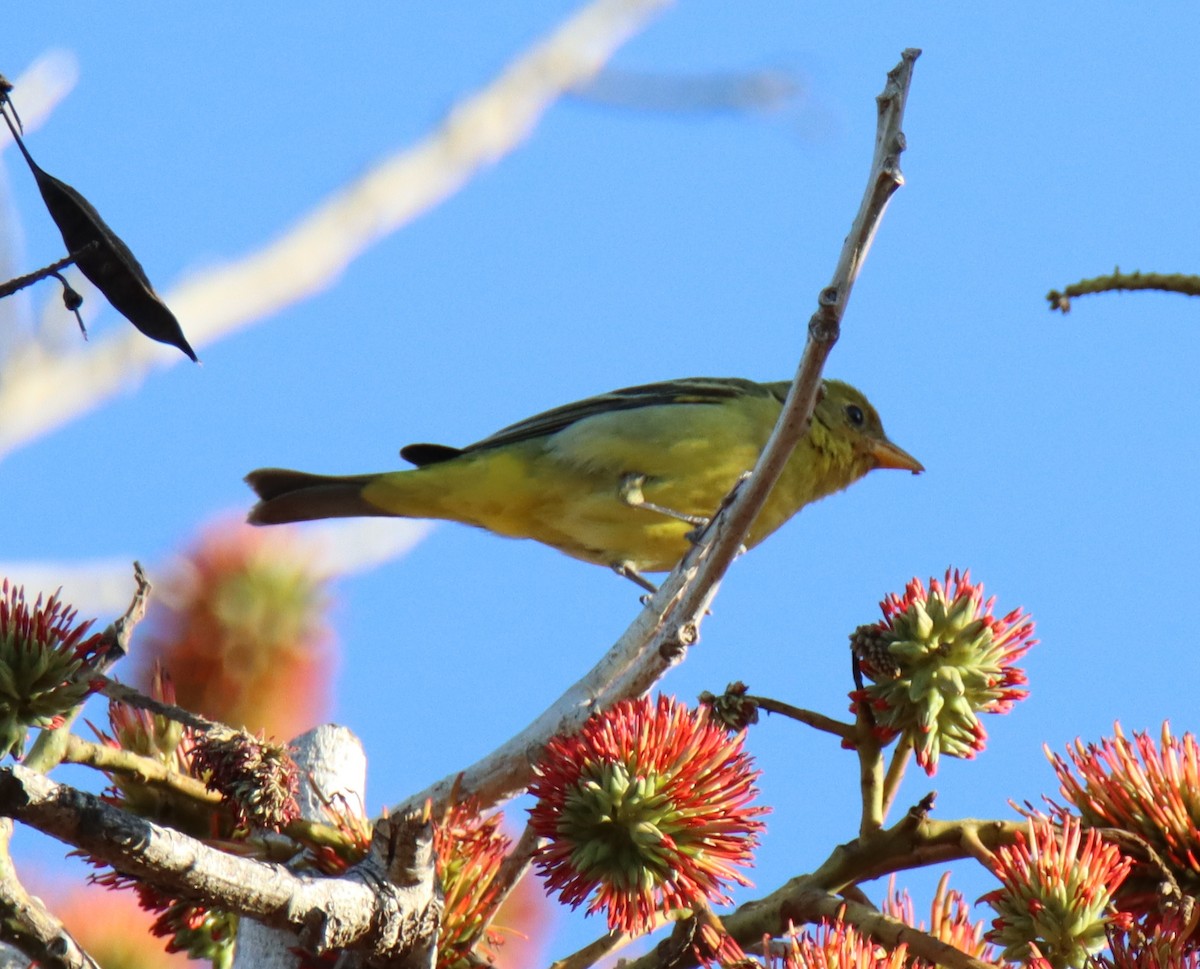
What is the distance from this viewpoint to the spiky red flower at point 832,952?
207cm

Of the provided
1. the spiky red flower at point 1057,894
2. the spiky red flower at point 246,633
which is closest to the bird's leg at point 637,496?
the spiky red flower at point 246,633

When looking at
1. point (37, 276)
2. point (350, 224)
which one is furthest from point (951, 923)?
point (350, 224)

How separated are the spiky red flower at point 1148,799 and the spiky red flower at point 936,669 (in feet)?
0.60

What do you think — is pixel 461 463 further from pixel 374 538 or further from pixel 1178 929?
pixel 1178 929

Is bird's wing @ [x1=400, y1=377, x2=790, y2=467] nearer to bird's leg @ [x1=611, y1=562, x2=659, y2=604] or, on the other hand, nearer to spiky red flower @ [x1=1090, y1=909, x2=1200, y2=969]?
bird's leg @ [x1=611, y1=562, x2=659, y2=604]

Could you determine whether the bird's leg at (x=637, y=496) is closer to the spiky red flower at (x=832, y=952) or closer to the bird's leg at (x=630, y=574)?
the bird's leg at (x=630, y=574)

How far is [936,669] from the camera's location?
2617mm

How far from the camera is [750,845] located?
2.53 m

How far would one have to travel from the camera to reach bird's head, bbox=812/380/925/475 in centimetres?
793

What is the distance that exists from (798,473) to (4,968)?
5314mm

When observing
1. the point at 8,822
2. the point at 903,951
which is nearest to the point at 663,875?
the point at 903,951

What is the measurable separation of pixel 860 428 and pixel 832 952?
20.2 ft

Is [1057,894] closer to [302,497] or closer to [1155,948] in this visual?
[1155,948]

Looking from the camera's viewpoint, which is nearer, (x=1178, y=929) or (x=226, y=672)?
(x=1178, y=929)
